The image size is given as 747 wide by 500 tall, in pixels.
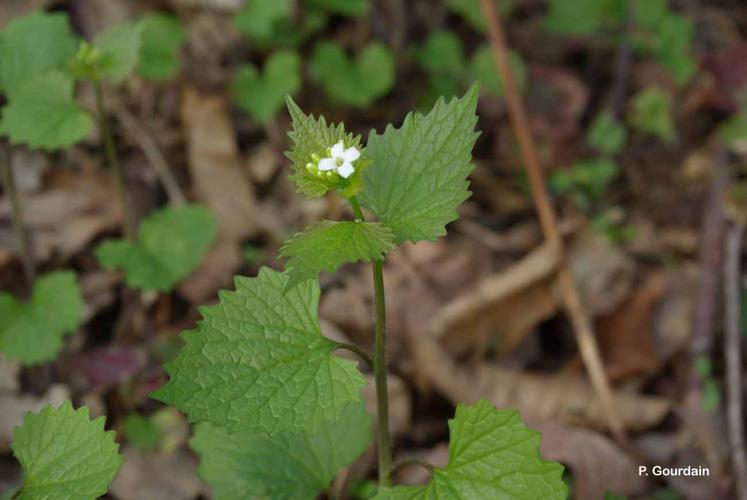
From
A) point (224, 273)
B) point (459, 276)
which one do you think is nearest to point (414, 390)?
point (459, 276)

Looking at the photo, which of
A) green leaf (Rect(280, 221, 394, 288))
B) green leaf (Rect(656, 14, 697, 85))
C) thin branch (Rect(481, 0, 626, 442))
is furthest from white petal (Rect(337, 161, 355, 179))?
green leaf (Rect(656, 14, 697, 85))

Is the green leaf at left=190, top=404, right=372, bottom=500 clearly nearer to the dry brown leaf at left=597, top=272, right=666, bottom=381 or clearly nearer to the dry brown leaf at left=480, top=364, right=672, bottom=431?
the dry brown leaf at left=480, top=364, right=672, bottom=431

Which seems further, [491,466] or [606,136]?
[606,136]

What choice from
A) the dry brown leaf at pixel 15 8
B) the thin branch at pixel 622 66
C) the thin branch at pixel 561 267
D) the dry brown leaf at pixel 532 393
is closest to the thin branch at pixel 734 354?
the dry brown leaf at pixel 532 393

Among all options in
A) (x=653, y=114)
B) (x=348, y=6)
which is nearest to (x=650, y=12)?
(x=653, y=114)

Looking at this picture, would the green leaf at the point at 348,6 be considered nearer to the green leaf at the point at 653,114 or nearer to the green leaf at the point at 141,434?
the green leaf at the point at 653,114

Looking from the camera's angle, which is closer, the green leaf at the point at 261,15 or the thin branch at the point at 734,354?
the thin branch at the point at 734,354

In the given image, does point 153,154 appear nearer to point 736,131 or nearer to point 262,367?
point 262,367
